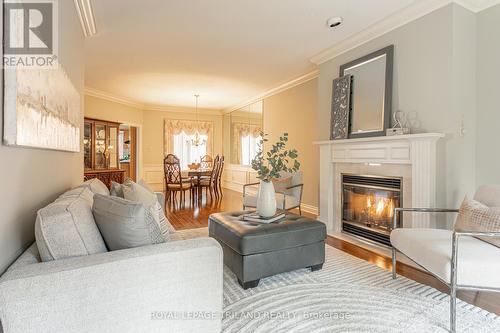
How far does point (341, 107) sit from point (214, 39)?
192 cm

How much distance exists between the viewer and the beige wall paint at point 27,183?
45.3 inches

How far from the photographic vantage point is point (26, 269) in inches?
40.5

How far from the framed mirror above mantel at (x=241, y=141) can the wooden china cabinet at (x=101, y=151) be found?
3.21m

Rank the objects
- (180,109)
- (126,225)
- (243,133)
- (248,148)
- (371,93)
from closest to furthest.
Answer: (126,225)
(371,93)
(248,148)
(243,133)
(180,109)

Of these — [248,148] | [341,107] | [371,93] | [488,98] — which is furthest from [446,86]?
[248,148]

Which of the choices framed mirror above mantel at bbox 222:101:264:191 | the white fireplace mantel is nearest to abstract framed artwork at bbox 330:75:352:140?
the white fireplace mantel

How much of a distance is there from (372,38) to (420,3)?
0.64 metres

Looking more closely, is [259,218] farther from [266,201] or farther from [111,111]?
[111,111]

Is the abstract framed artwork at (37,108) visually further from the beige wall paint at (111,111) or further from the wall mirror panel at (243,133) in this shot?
the wall mirror panel at (243,133)

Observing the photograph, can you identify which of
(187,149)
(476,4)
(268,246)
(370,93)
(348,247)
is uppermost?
(476,4)

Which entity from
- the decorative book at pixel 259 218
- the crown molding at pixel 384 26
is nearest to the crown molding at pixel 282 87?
the crown molding at pixel 384 26

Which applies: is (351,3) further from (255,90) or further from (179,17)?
(255,90)

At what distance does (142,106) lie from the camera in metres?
8.11

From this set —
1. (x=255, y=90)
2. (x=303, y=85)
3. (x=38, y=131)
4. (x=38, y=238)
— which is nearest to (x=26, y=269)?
(x=38, y=238)
